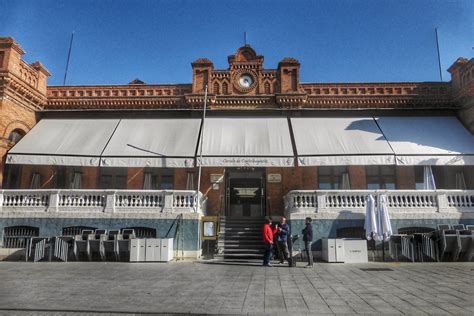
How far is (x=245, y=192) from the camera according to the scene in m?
18.2

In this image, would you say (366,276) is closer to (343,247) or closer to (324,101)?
(343,247)

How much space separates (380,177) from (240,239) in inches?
311

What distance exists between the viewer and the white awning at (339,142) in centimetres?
1451

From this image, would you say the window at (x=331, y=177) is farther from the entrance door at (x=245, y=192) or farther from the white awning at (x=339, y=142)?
the entrance door at (x=245, y=192)

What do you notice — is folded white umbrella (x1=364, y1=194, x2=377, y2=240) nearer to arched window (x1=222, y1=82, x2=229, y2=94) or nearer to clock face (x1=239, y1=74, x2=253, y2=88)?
clock face (x1=239, y1=74, x2=253, y2=88)

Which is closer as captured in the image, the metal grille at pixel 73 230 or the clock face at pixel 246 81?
the metal grille at pixel 73 230

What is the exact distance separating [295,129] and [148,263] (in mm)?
8950

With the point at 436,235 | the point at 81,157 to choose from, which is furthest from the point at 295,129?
the point at 81,157

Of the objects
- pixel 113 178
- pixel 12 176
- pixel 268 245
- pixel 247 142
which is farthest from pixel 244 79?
pixel 12 176

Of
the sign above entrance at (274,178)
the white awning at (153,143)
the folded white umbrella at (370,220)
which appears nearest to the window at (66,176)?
the white awning at (153,143)

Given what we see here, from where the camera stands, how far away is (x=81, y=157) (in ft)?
49.8

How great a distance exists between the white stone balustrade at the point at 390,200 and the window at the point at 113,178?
29.2 ft

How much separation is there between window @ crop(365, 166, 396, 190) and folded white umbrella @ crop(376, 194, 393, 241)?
4.00 m

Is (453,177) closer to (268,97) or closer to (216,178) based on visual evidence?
(268,97)
